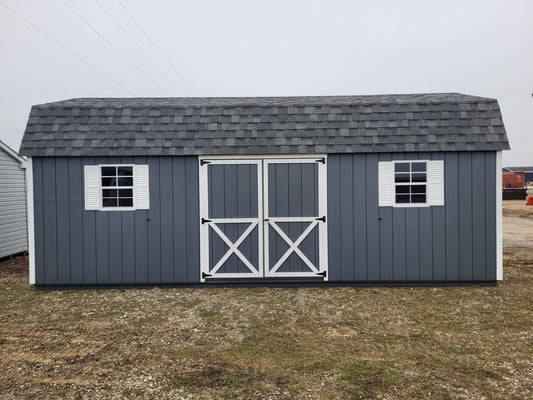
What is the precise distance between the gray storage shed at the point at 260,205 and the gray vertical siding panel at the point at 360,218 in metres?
0.02

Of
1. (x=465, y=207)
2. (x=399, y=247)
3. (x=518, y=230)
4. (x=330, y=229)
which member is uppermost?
(x=465, y=207)

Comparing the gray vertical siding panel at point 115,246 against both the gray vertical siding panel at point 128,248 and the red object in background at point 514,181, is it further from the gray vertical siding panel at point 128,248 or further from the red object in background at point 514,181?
the red object in background at point 514,181

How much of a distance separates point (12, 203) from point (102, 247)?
20.0ft

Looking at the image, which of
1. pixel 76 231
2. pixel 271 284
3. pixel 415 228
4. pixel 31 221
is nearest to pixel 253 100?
pixel 271 284

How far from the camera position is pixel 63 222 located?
727 cm

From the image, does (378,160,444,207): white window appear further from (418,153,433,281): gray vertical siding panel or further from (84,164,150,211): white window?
(84,164,150,211): white window

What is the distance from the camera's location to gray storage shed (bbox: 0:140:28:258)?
35.0 feet

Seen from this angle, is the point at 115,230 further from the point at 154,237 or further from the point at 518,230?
the point at 518,230

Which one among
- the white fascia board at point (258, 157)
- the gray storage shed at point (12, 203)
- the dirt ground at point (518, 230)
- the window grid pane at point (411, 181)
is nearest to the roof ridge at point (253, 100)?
the white fascia board at point (258, 157)

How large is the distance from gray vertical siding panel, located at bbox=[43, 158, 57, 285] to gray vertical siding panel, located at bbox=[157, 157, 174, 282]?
86.3 inches

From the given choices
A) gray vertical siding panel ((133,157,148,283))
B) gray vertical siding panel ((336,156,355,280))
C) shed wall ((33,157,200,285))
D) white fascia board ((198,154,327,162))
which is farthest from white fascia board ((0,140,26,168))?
gray vertical siding panel ((336,156,355,280))

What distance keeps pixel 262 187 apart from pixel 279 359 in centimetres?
379

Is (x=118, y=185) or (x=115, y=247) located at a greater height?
(x=118, y=185)

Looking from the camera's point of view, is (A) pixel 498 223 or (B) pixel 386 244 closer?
(A) pixel 498 223
